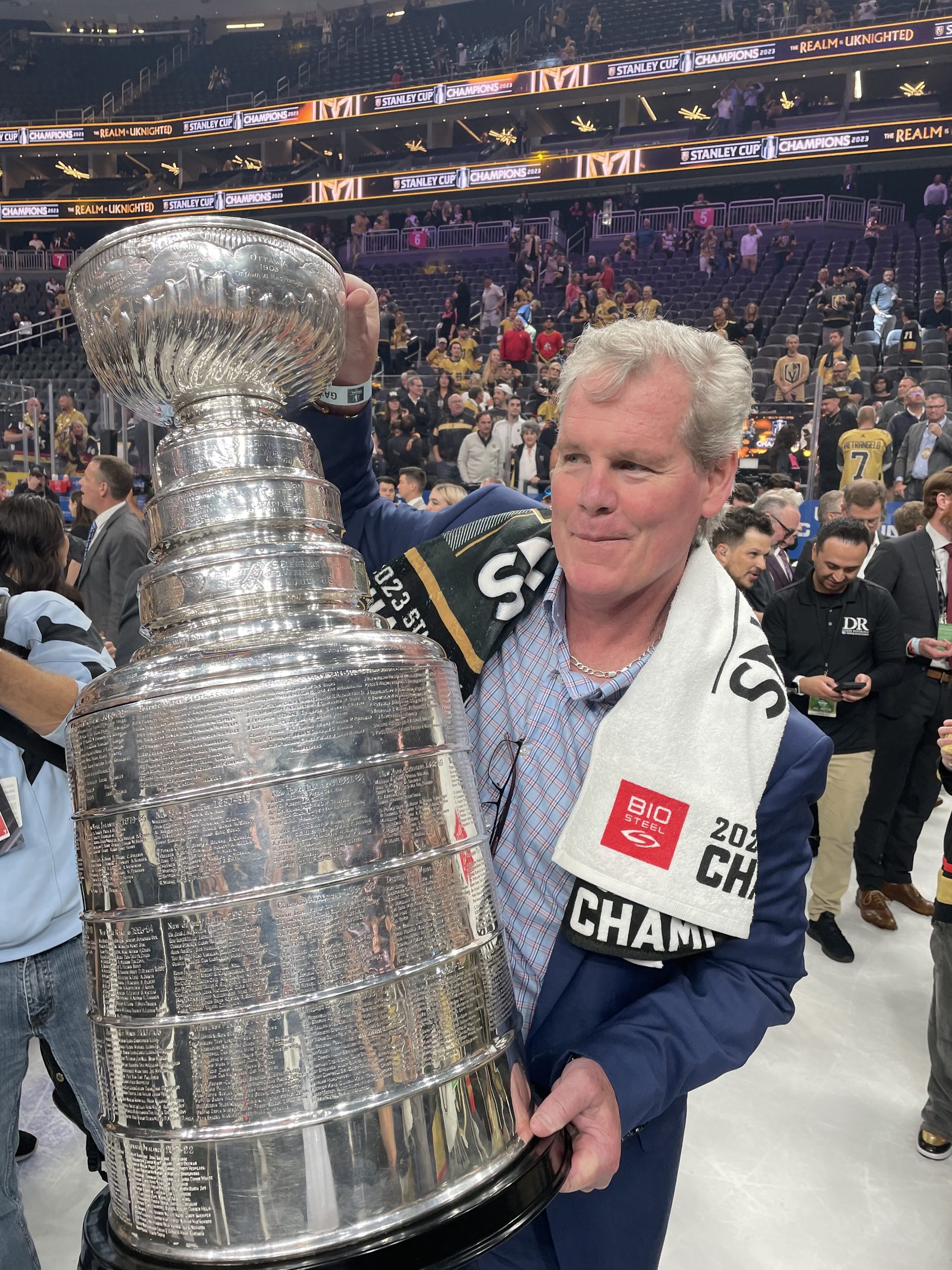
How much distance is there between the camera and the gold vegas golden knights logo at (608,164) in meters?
17.4

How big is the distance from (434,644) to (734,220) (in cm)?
1741

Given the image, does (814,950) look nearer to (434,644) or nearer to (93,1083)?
(93,1083)

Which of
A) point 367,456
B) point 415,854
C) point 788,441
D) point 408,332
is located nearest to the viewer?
point 415,854

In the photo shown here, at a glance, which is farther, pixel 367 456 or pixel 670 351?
pixel 367 456

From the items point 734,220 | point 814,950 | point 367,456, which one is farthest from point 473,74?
point 367,456

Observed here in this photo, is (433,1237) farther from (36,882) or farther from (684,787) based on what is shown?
(36,882)

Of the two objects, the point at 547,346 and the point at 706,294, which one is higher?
the point at 706,294

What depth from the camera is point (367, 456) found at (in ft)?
3.91

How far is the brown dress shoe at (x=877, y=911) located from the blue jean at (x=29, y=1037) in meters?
3.09

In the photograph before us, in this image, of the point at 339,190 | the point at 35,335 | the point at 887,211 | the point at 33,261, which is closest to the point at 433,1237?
the point at 887,211

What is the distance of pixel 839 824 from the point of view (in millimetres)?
3662

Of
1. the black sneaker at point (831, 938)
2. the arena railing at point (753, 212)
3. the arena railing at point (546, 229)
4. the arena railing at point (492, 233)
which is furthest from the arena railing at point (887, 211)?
the black sneaker at point (831, 938)

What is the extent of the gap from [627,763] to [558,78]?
20.6 metres

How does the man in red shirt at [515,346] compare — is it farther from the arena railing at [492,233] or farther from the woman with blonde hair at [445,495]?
the woman with blonde hair at [445,495]
